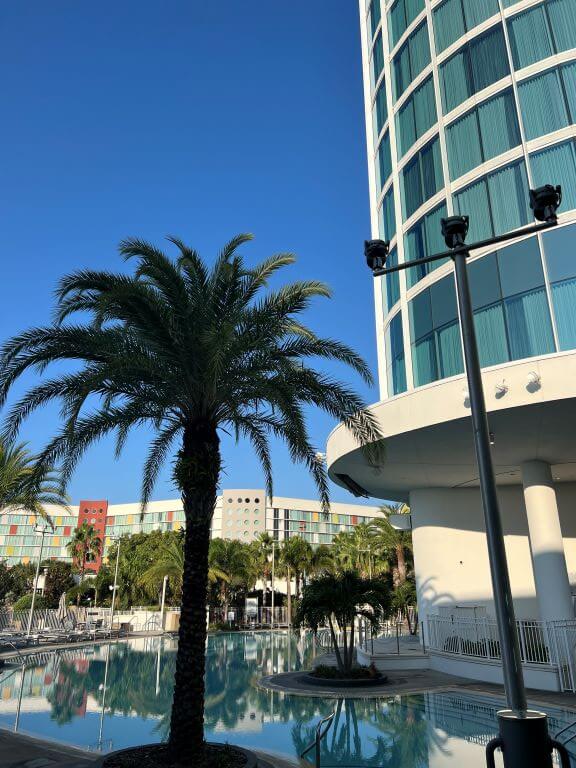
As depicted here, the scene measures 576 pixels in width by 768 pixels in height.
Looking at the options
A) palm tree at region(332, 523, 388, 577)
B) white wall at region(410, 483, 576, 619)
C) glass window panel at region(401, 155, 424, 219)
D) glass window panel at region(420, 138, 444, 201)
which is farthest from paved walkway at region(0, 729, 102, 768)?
palm tree at region(332, 523, 388, 577)

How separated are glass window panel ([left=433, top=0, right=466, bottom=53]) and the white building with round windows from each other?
0.25 feet

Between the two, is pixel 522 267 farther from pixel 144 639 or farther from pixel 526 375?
pixel 144 639

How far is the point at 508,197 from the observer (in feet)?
67.6

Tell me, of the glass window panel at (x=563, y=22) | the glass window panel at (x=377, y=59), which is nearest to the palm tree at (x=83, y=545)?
the glass window panel at (x=377, y=59)

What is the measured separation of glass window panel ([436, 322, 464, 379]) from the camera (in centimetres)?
2114

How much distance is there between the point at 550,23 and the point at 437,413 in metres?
14.5

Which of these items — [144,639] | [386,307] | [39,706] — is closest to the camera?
[39,706]

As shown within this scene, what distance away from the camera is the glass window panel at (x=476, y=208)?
69.3 ft

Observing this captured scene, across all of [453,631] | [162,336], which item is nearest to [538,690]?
[453,631]

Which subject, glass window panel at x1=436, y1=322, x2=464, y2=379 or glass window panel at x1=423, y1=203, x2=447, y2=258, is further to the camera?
glass window panel at x1=423, y1=203, x2=447, y2=258

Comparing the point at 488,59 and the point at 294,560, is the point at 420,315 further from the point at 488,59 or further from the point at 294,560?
the point at 294,560

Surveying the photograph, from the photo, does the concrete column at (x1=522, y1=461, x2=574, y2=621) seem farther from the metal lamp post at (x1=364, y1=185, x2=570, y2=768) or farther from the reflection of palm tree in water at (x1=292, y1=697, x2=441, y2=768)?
the metal lamp post at (x1=364, y1=185, x2=570, y2=768)

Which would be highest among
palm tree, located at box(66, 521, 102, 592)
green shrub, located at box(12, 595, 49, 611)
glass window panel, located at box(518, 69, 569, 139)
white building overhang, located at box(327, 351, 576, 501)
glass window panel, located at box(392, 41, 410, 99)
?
glass window panel, located at box(392, 41, 410, 99)

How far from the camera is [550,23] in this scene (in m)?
21.2
